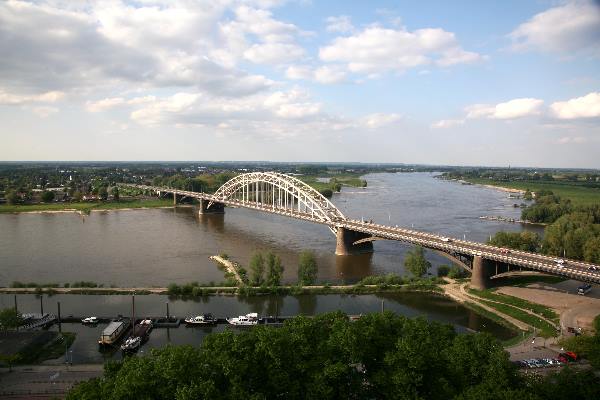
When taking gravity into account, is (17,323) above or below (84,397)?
below

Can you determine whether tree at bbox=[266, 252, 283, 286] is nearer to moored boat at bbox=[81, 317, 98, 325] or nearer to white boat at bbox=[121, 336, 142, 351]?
white boat at bbox=[121, 336, 142, 351]

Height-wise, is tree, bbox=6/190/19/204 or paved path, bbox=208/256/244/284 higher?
tree, bbox=6/190/19/204

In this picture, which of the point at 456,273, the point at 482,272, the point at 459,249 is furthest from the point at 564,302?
the point at 456,273

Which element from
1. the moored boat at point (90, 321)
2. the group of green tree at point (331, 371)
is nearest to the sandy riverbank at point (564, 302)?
the group of green tree at point (331, 371)

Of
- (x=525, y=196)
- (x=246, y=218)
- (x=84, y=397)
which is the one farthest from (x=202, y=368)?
(x=525, y=196)

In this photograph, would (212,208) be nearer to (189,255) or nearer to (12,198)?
(189,255)

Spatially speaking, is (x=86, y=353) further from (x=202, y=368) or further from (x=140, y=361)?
(x=202, y=368)

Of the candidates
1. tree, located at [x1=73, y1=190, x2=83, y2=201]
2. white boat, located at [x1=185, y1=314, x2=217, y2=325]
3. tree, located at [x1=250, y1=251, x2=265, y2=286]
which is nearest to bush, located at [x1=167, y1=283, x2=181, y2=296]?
tree, located at [x1=250, y1=251, x2=265, y2=286]
